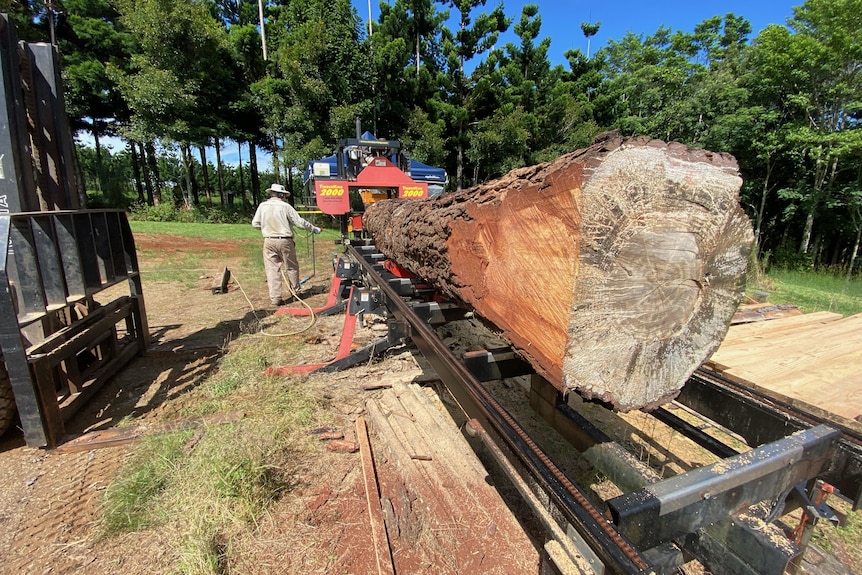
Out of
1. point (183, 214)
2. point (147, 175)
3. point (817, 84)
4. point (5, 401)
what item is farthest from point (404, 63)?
point (5, 401)

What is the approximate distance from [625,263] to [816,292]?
1024 centimetres

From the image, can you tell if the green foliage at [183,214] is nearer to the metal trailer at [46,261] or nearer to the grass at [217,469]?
the metal trailer at [46,261]

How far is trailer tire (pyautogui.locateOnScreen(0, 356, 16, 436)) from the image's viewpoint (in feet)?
8.00

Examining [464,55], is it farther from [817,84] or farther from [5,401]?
[5,401]

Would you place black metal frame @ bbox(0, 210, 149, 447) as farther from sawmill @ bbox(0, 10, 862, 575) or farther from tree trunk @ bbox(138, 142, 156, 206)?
tree trunk @ bbox(138, 142, 156, 206)

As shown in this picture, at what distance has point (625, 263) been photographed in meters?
1.26

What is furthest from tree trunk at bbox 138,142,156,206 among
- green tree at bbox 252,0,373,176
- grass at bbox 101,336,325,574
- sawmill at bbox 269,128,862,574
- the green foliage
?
sawmill at bbox 269,128,862,574

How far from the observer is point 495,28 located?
1994 centimetres

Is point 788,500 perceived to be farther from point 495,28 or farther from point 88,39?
point 88,39

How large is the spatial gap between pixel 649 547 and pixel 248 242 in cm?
1276

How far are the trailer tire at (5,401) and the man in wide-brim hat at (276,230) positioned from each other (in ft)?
→ 10.6

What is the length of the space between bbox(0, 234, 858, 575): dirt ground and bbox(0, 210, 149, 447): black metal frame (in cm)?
20

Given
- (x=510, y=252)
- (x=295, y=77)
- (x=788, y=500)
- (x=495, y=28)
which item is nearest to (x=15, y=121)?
(x=510, y=252)

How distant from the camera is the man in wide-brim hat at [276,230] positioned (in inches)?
222
